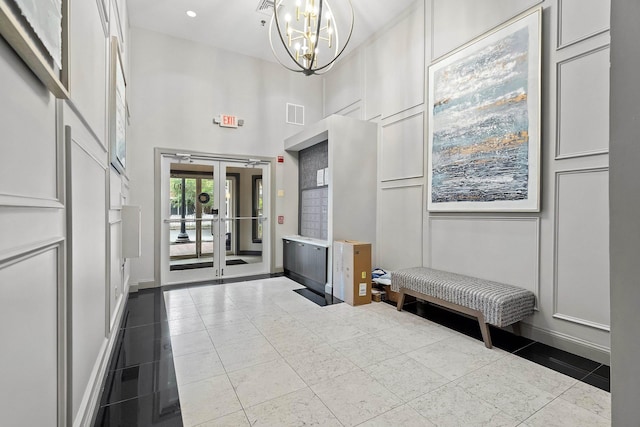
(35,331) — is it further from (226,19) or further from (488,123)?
(226,19)

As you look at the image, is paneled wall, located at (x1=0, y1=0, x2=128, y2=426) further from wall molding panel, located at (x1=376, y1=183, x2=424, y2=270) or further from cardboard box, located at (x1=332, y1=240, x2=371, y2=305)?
wall molding panel, located at (x1=376, y1=183, x2=424, y2=270)

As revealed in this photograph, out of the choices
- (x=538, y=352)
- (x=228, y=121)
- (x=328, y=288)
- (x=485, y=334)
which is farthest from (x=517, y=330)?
(x=228, y=121)

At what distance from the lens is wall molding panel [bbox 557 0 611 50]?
2484 mm

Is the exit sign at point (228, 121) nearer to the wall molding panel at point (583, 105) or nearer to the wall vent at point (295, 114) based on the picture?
the wall vent at point (295, 114)

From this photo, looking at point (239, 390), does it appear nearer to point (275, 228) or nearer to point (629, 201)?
point (629, 201)

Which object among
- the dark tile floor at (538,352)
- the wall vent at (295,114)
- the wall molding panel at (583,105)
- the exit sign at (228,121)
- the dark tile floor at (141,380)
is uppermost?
the wall vent at (295,114)

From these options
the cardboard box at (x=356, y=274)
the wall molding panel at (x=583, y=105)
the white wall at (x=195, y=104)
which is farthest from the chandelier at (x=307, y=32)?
the cardboard box at (x=356, y=274)

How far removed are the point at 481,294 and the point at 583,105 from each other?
1893 millimetres

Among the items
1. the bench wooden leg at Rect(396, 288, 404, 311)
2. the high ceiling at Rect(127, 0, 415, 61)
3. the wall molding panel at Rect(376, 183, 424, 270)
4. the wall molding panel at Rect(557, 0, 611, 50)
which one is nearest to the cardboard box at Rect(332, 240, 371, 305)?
the bench wooden leg at Rect(396, 288, 404, 311)

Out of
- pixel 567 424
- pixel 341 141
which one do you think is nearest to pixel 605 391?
pixel 567 424

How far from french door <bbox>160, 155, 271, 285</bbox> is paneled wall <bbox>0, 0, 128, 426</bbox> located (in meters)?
3.16

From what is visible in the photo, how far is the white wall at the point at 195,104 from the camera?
16.2ft

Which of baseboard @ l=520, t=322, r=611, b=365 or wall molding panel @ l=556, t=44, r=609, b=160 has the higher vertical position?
wall molding panel @ l=556, t=44, r=609, b=160

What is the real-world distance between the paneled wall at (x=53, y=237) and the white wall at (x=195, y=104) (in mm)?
3020
